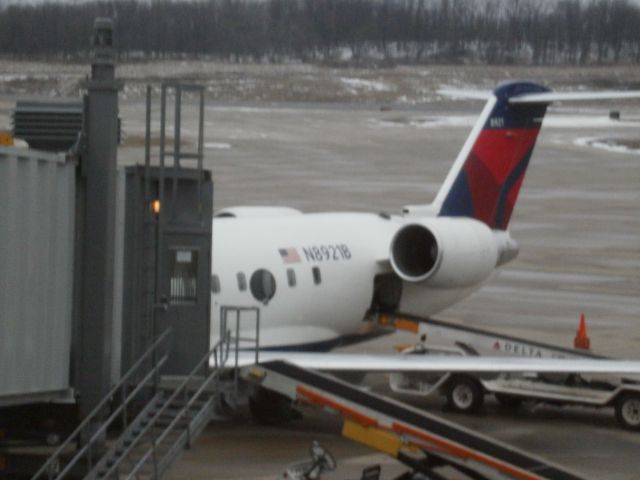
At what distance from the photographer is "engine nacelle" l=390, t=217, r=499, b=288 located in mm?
24000

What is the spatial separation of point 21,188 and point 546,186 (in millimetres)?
49897

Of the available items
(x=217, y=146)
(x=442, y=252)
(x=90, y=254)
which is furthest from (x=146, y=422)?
(x=217, y=146)

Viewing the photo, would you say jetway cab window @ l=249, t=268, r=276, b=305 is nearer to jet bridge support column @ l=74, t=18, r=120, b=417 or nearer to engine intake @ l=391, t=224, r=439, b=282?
engine intake @ l=391, t=224, r=439, b=282

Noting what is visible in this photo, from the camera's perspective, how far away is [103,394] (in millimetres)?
13500

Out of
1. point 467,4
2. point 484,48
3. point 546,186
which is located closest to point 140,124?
point 546,186

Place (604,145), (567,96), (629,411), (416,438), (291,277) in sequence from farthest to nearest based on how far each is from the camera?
1. (604,145)
2. (567,96)
3. (291,277)
4. (629,411)
5. (416,438)

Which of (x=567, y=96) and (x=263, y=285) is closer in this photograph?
(x=263, y=285)

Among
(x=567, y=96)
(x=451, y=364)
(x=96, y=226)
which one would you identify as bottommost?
(x=451, y=364)

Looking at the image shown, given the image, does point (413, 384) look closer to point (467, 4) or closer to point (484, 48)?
point (484, 48)

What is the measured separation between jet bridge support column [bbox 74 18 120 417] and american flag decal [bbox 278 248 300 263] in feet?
31.5

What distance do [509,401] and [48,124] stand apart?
11.2 m

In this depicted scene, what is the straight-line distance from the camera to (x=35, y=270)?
1265 centimetres

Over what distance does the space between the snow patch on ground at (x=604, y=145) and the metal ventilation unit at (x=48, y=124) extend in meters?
64.0

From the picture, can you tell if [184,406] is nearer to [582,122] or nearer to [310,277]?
[310,277]
